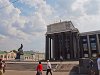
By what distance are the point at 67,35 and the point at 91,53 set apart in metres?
14.1

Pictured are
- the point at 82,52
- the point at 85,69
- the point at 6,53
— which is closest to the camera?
the point at 85,69

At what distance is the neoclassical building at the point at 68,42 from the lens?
67.7m

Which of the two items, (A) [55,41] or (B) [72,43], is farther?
(A) [55,41]

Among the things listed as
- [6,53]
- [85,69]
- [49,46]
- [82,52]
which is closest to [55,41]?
[49,46]

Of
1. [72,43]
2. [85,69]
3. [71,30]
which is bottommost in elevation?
[85,69]

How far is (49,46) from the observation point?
2813 inches

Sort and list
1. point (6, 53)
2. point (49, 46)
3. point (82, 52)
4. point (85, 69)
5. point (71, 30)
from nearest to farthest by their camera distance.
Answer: point (85, 69), point (71, 30), point (49, 46), point (82, 52), point (6, 53)

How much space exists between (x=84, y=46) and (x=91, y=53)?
186 inches

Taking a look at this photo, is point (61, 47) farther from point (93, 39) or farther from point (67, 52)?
point (93, 39)

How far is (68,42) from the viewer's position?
7256 centimetres

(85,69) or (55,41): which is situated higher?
(55,41)

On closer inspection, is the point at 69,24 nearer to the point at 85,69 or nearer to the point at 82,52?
the point at 82,52

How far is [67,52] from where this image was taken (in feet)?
236

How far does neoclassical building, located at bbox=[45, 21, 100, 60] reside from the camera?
67688 millimetres
